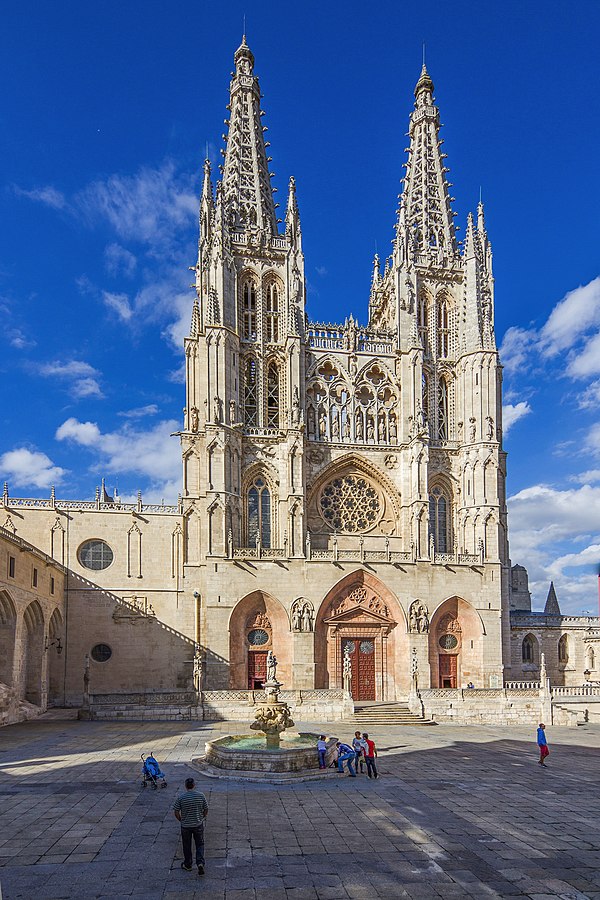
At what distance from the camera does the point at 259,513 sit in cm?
4072

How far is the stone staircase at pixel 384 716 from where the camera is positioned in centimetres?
3177

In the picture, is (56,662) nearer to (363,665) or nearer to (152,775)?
(363,665)

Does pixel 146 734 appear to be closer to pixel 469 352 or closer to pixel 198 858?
pixel 198 858

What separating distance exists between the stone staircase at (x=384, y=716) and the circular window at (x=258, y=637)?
21.0 feet

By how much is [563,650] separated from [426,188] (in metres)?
31.3

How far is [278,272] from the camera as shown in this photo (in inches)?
1738

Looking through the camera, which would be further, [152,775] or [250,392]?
[250,392]

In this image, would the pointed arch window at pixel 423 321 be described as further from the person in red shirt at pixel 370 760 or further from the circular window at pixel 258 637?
the person in red shirt at pixel 370 760

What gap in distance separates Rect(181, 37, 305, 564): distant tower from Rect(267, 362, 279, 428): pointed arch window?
0.20 ft

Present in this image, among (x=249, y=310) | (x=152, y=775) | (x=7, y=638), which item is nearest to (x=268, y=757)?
(x=152, y=775)

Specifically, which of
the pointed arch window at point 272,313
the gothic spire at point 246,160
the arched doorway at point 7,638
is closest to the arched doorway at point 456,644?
the pointed arch window at point 272,313

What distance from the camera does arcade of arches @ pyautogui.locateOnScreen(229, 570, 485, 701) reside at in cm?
3741

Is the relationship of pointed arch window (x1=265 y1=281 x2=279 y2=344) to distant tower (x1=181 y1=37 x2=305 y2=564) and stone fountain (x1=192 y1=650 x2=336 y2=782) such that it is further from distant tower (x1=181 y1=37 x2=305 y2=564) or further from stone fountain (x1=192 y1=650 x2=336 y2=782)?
stone fountain (x1=192 y1=650 x2=336 y2=782)

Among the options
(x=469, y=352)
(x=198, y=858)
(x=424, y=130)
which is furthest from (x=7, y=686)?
(x=424, y=130)
